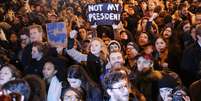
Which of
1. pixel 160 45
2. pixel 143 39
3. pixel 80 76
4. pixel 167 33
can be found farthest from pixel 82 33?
pixel 80 76

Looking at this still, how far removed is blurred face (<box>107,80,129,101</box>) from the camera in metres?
6.34

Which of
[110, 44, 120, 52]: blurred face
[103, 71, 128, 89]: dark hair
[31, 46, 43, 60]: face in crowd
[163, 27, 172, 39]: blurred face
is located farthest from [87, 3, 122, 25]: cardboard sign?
[103, 71, 128, 89]: dark hair

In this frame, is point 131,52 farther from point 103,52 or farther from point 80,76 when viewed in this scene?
point 80,76

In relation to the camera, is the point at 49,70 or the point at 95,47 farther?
the point at 95,47

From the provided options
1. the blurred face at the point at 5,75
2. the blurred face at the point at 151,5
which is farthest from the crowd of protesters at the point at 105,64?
the blurred face at the point at 151,5

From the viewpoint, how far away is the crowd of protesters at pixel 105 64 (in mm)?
6551

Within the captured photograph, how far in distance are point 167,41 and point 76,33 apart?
1.55 m

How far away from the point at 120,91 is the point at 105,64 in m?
1.91

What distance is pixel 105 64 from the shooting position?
324 inches

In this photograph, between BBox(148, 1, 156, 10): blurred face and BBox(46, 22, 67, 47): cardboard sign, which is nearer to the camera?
BBox(46, 22, 67, 47): cardboard sign

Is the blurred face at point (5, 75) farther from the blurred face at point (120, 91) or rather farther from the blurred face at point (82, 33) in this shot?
the blurred face at point (82, 33)

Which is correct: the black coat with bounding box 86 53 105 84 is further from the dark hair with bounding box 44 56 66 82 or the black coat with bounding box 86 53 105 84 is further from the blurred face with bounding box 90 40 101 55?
the dark hair with bounding box 44 56 66 82

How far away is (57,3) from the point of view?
1577cm

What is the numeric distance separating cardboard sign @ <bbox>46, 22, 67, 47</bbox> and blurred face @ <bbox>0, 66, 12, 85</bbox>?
81.3 inches
